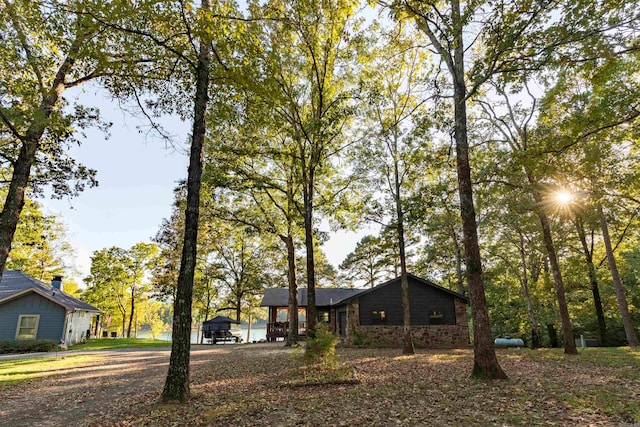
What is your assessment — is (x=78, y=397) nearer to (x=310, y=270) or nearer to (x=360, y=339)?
(x=310, y=270)

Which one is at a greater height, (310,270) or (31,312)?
(310,270)

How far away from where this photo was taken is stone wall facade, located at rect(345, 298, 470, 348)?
20750 millimetres

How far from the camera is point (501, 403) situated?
242 inches

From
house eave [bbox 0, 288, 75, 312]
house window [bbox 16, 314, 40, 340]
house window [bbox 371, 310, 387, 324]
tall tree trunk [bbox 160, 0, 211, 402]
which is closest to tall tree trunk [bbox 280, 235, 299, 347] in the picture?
house window [bbox 371, 310, 387, 324]

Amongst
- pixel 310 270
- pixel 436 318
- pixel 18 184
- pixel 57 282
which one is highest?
pixel 18 184

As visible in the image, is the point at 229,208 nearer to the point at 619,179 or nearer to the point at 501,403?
the point at 501,403

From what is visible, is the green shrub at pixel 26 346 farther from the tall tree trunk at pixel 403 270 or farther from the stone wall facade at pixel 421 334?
the tall tree trunk at pixel 403 270

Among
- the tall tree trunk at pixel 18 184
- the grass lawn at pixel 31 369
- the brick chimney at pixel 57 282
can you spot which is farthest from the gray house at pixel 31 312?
the tall tree trunk at pixel 18 184

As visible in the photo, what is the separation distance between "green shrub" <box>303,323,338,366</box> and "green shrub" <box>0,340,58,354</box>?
1984 cm

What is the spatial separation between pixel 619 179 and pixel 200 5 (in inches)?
693

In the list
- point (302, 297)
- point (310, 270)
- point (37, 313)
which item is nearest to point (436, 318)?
point (310, 270)

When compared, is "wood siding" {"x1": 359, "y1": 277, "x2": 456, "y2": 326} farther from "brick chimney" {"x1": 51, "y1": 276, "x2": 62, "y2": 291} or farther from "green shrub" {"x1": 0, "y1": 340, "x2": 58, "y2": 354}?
"brick chimney" {"x1": 51, "y1": 276, "x2": 62, "y2": 291}

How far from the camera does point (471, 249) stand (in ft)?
29.3

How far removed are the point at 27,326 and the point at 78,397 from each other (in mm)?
19019
